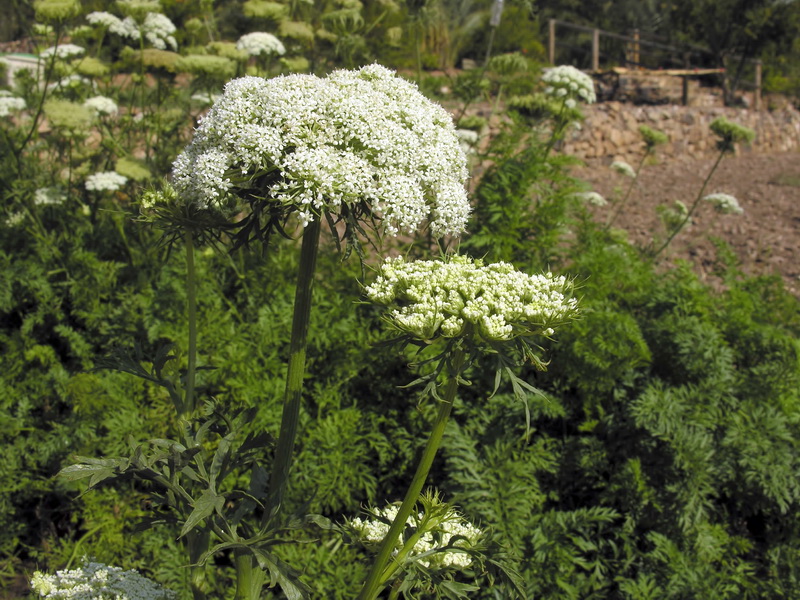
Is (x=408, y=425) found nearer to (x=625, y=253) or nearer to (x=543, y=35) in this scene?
(x=625, y=253)

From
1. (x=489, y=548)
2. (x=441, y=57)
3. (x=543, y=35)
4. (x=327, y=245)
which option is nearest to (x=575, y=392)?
(x=327, y=245)

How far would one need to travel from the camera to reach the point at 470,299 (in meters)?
1.79

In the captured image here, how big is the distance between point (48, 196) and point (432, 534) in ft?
13.9

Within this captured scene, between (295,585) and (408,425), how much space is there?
225cm

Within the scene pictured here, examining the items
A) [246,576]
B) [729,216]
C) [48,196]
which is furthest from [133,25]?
[729,216]

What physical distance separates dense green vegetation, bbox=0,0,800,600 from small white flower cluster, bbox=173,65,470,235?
1243 mm

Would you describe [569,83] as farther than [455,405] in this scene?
Yes

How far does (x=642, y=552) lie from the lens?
12.0 feet

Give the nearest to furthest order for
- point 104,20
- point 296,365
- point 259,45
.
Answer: point 296,365, point 259,45, point 104,20

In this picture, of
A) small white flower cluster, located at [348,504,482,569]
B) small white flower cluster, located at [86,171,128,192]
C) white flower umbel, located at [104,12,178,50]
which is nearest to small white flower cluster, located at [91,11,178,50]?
white flower umbel, located at [104,12,178,50]

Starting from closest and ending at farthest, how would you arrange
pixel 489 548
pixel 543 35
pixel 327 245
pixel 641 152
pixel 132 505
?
pixel 489 548
pixel 132 505
pixel 327 245
pixel 641 152
pixel 543 35

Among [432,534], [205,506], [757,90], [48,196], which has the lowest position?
[757,90]

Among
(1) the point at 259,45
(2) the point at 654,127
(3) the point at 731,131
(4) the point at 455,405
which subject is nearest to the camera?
(4) the point at 455,405

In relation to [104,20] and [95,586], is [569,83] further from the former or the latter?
[95,586]
